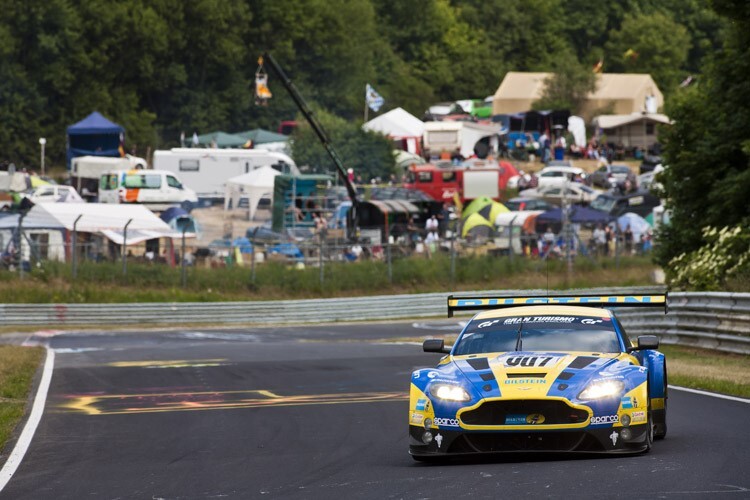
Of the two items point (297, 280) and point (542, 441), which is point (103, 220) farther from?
point (542, 441)

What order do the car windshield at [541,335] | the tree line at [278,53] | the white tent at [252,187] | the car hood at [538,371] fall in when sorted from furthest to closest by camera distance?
the tree line at [278,53]
the white tent at [252,187]
the car windshield at [541,335]
the car hood at [538,371]

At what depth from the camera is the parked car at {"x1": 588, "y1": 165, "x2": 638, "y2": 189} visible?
6525 centimetres

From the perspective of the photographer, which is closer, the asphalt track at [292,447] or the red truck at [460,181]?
the asphalt track at [292,447]

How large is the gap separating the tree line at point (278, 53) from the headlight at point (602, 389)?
65771mm

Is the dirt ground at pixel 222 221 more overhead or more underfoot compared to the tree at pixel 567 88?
more underfoot

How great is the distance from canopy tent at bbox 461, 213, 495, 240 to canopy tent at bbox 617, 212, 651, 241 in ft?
15.1

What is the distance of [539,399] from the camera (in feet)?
34.0

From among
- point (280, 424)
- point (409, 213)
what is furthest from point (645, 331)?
point (409, 213)

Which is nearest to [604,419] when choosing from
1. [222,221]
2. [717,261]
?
[717,261]

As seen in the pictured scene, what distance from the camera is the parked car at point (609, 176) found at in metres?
65.2

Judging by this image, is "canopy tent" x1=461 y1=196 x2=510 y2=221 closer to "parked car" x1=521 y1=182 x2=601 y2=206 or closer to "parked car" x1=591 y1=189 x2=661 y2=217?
"parked car" x1=521 y1=182 x2=601 y2=206

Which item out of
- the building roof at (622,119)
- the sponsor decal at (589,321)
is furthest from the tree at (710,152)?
the building roof at (622,119)

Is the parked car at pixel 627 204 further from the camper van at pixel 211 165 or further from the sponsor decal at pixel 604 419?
the sponsor decal at pixel 604 419

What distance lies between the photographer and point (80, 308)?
3950 cm
